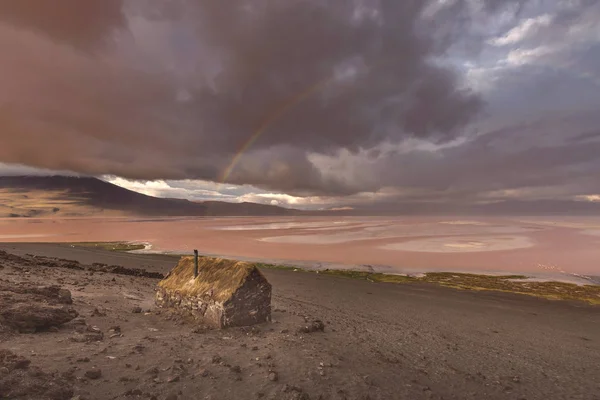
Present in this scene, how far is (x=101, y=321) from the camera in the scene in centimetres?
1352

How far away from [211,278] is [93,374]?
687cm

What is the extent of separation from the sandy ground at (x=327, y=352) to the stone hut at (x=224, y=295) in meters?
0.68

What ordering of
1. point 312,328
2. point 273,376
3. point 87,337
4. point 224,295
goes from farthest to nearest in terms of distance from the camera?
point 312,328 → point 224,295 → point 87,337 → point 273,376

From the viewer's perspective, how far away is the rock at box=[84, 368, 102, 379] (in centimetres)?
831

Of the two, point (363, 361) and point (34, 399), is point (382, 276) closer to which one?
point (363, 361)

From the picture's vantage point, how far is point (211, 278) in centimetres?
1509

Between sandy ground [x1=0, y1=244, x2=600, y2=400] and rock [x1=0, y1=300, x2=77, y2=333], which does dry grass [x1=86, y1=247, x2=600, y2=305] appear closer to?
sandy ground [x1=0, y1=244, x2=600, y2=400]

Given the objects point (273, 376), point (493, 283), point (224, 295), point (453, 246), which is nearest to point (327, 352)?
point (273, 376)

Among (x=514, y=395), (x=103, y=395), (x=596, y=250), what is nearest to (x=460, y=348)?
(x=514, y=395)

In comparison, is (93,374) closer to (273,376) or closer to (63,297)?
(273,376)

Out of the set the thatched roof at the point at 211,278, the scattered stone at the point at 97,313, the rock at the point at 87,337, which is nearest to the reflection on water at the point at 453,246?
the thatched roof at the point at 211,278

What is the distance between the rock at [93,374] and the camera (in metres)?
8.31

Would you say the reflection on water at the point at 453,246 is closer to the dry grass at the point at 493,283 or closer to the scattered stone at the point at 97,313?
the dry grass at the point at 493,283

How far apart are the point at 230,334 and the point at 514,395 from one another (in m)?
9.99
